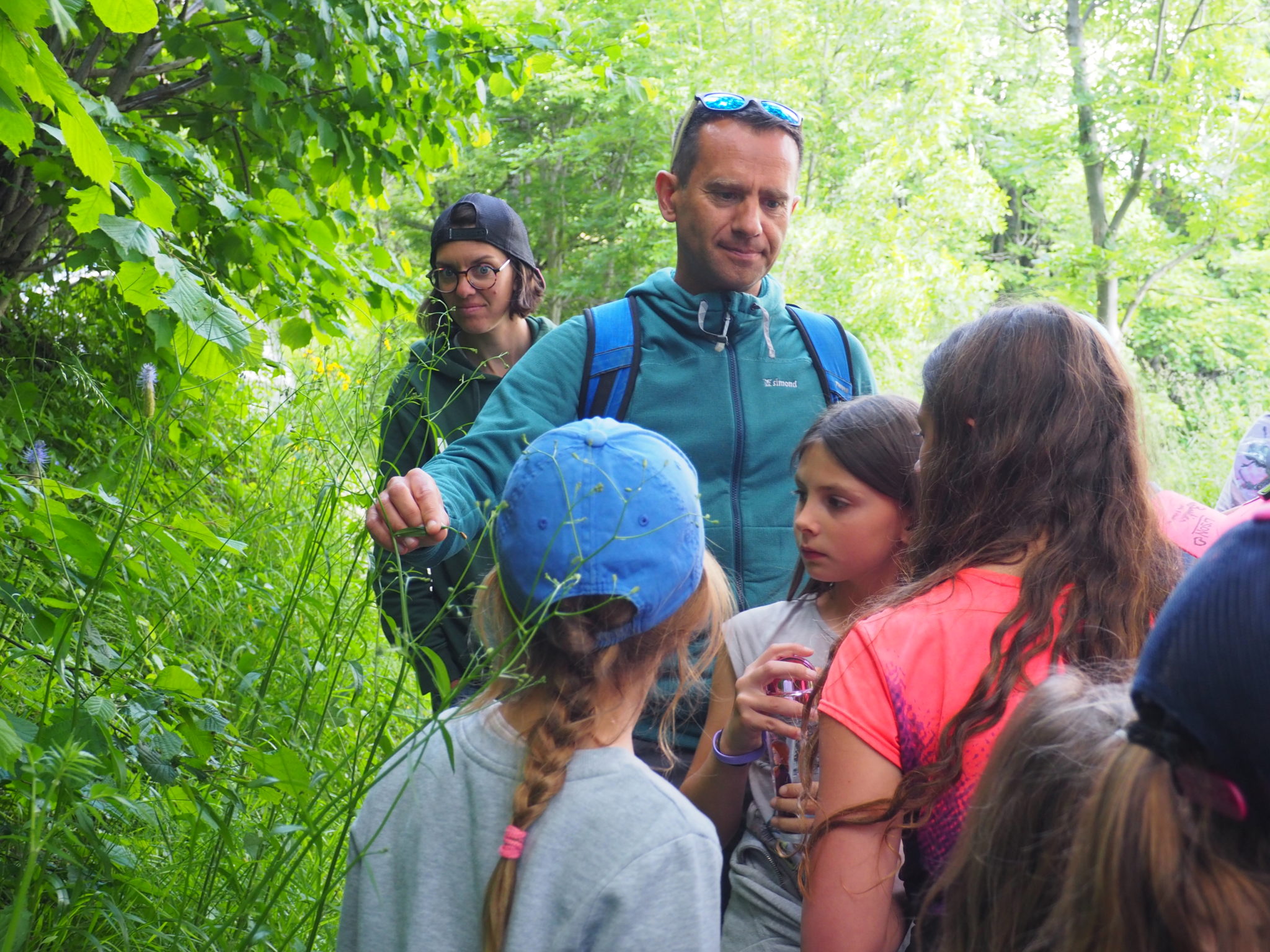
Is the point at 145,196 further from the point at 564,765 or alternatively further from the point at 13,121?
the point at 564,765

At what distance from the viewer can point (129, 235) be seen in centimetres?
199

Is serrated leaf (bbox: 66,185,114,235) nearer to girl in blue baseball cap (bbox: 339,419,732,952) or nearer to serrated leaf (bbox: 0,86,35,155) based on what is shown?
serrated leaf (bbox: 0,86,35,155)

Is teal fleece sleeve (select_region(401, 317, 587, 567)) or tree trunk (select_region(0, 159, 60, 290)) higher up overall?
tree trunk (select_region(0, 159, 60, 290))

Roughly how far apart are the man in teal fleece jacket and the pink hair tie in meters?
0.88

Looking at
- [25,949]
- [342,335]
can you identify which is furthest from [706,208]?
[25,949]

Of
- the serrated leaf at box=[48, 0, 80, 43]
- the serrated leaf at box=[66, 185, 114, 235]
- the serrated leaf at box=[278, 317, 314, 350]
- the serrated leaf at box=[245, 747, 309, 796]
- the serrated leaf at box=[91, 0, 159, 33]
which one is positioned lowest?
the serrated leaf at box=[245, 747, 309, 796]

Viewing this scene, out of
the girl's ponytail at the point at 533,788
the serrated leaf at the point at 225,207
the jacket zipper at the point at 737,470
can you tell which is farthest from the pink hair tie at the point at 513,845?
the serrated leaf at the point at 225,207

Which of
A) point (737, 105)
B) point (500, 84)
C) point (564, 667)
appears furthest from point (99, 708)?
point (500, 84)

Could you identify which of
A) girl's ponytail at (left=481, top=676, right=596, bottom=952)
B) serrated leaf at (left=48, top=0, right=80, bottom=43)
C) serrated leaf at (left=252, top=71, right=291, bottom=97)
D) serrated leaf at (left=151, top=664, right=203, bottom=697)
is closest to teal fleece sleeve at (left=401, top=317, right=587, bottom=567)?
serrated leaf at (left=151, top=664, right=203, bottom=697)

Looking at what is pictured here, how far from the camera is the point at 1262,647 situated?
727mm

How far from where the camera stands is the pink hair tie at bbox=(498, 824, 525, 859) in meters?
1.25

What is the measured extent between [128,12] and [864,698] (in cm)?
152

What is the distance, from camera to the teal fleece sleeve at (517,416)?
2.22 m

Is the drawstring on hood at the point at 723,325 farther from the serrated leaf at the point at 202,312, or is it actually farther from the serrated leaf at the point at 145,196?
the serrated leaf at the point at 145,196
